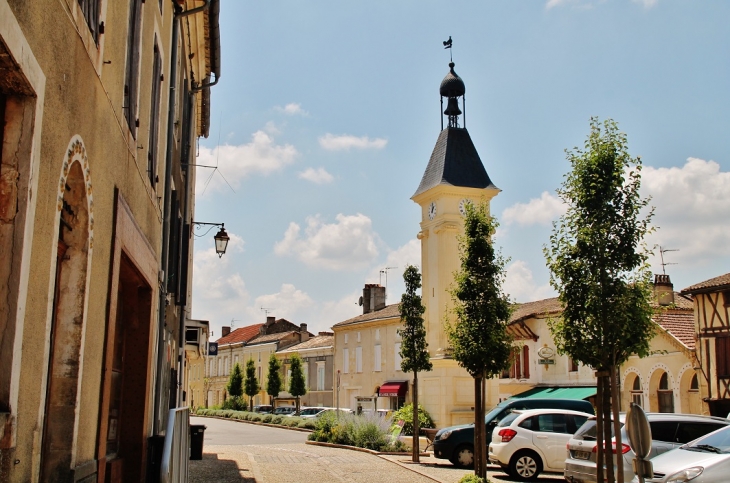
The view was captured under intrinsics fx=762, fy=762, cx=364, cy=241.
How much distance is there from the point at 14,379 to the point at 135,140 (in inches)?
165

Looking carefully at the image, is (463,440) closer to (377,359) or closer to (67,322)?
(67,322)

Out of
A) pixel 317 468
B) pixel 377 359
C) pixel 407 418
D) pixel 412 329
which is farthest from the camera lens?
pixel 377 359

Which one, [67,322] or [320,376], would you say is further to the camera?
[320,376]

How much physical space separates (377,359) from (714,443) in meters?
41.2

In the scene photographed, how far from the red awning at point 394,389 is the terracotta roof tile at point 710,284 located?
71.8 feet

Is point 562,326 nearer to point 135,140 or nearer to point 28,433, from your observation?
point 135,140

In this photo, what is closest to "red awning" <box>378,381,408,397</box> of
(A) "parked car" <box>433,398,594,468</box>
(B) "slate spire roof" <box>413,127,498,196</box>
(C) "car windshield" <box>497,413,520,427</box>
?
(B) "slate spire roof" <box>413,127,498,196</box>

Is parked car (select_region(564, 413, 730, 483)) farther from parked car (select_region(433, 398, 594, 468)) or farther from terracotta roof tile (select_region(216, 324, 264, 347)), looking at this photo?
terracotta roof tile (select_region(216, 324, 264, 347))

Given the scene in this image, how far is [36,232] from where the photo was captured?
409 centimetres

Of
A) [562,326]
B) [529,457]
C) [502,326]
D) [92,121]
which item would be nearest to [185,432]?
[92,121]

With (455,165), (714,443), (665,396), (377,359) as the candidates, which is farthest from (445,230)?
(714,443)

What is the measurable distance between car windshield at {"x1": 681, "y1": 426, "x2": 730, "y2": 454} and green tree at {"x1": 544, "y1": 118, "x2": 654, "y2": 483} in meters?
1.13

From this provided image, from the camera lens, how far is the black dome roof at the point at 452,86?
37.4 metres

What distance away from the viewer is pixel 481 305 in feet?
51.0
